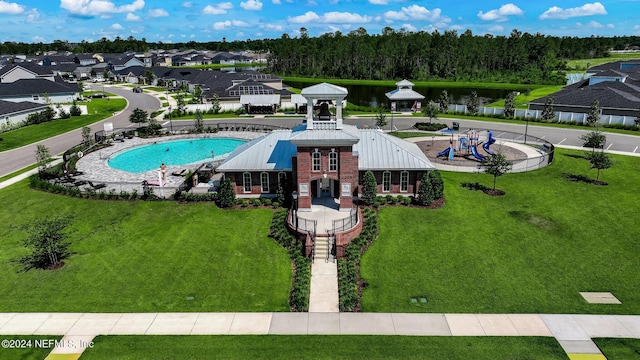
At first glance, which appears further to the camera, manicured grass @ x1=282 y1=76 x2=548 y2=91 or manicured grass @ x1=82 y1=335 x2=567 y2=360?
manicured grass @ x1=282 y1=76 x2=548 y2=91

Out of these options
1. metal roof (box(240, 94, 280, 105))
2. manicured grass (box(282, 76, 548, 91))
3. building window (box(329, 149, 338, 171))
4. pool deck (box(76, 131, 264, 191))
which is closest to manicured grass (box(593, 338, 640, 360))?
building window (box(329, 149, 338, 171))

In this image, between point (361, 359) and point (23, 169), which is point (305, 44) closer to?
point (23, 169)

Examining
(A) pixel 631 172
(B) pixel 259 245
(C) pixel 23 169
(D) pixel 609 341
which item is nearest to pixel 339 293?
(B) pixel 259 245

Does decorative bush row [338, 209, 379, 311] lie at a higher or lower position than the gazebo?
lower

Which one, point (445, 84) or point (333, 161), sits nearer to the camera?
point (333, 161)

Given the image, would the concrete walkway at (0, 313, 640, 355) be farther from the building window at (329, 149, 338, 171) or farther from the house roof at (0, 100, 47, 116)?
the house roof at (0, 100, 47, 116)

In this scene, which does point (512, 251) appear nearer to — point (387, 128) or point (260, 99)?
point (387, 128)

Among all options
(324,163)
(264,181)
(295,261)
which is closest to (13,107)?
(264,181)
